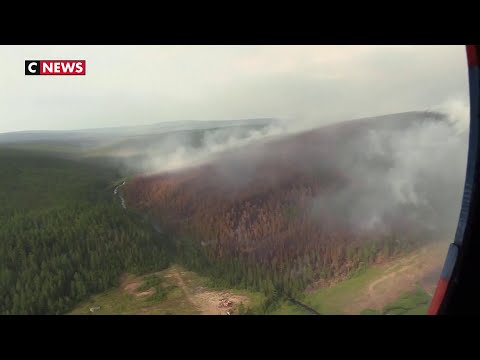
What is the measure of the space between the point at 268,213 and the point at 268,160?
2.67 m

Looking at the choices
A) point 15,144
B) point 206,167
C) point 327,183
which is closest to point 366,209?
point 327,183

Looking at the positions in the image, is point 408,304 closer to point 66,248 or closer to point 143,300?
point 143,300

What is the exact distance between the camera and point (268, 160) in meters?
11.2

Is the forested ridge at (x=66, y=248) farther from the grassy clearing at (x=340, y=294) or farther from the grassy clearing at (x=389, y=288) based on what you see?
the grassy clearing at (x=389, y=288)

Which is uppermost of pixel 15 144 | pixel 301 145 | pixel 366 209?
pixel 15 144

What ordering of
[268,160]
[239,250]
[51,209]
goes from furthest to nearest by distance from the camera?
[268,160] < [51,209] < [239,250]

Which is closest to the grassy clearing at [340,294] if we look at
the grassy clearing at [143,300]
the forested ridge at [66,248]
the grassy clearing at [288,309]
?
the grassy clearing at [288,309]

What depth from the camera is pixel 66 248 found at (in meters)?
8.08

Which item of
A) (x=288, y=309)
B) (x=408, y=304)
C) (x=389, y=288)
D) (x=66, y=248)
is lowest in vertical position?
(x=288, y=309)

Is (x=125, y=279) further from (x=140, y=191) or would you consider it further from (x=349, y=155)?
(x=349, y=155)

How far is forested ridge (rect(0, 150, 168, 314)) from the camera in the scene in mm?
6918

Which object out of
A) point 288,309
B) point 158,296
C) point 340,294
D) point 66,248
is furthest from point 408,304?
point 66,248

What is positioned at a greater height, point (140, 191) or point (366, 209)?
point (140, 191)

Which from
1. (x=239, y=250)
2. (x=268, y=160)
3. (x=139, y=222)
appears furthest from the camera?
(x=268, y=160)
